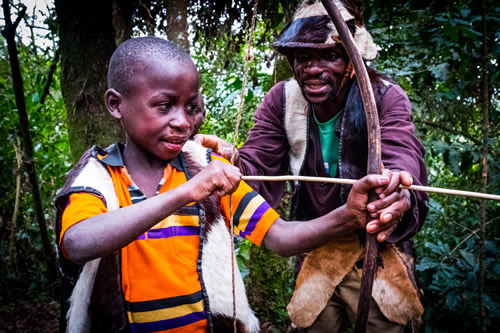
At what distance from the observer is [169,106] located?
1.33 m

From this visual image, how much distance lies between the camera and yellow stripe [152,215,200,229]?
1.37 metres

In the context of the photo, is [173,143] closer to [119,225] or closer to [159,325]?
[119,225]

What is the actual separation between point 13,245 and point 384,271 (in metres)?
3.72

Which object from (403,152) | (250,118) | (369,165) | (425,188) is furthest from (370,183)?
(250,118)

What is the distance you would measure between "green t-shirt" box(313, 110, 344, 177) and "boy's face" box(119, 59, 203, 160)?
0.97 meters

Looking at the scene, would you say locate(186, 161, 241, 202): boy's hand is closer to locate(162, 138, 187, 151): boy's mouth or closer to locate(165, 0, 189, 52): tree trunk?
locate(162, 138, 187, 151): boy's mouth

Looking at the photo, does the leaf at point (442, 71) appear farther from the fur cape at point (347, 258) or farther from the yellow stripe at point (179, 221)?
the yellow stripe at point (179, 221)

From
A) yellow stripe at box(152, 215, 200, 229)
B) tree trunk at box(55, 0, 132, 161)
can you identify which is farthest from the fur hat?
tree trunk at box(55, 0, 132, 161)

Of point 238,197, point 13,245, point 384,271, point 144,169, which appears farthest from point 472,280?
point 13,245

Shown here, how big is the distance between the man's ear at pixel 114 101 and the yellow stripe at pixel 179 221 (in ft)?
1.48

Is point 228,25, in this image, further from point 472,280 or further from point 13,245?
point 13,245

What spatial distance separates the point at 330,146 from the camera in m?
2.08

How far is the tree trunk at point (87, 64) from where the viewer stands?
103 inches

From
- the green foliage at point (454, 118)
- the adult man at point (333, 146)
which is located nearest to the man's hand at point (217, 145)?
the adult man at point (333, 146)
